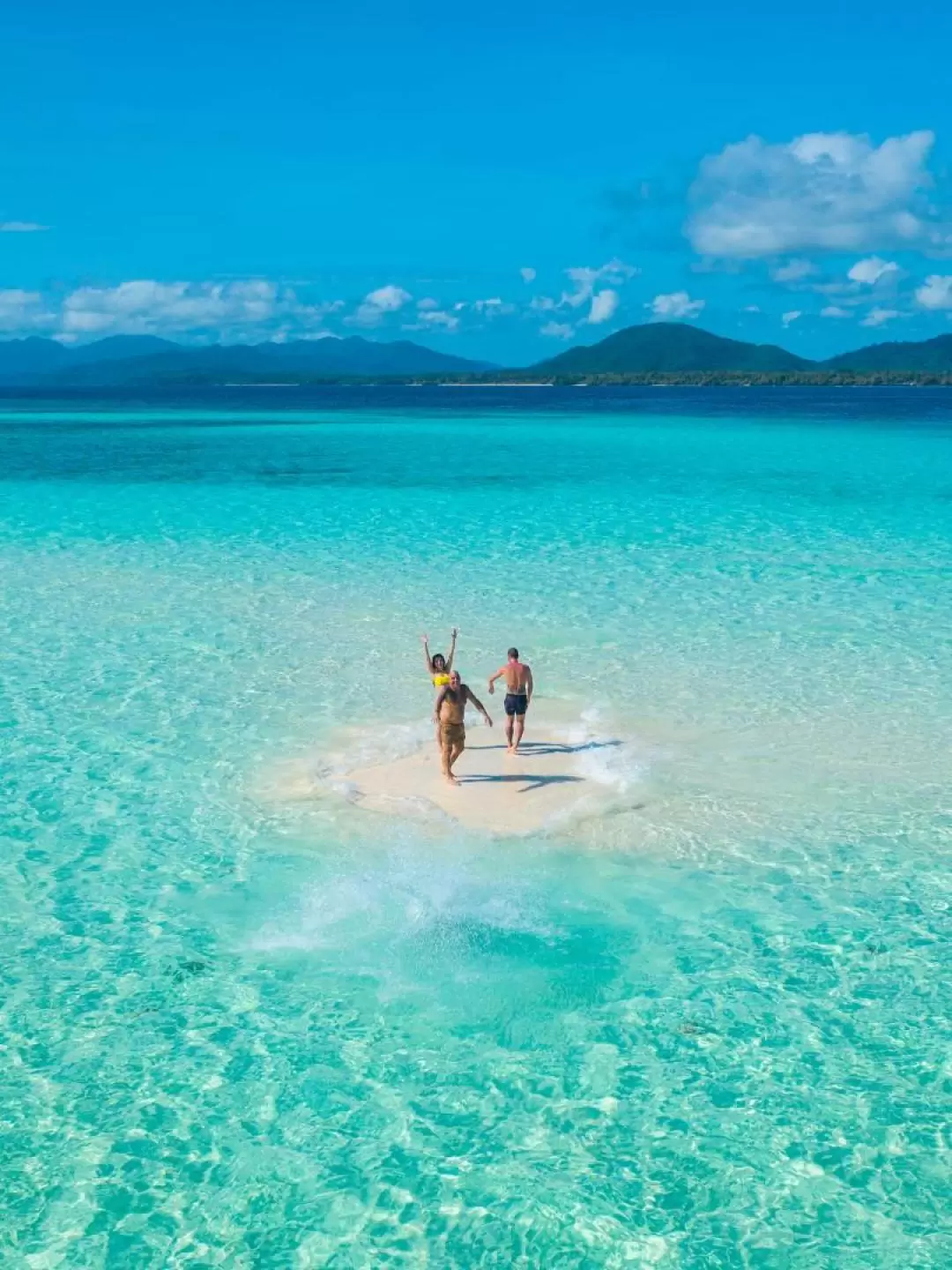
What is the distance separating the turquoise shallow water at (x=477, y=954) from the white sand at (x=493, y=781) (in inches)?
12.0

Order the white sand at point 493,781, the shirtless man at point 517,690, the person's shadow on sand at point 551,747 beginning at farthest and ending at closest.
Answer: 1. the person's shadow on sand at point 551,747
2. the shirtless man at point 517,690
3. the white sand at point 493,781

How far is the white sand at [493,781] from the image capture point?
11453 mm

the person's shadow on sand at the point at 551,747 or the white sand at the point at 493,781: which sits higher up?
the person's shadow on sand at the point at 551,747

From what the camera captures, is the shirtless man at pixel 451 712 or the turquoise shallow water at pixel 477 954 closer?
the turquoise shallow water at pixel 477 954

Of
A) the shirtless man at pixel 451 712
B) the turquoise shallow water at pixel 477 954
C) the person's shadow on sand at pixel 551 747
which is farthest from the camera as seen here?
the person's shadow on sand at pixel 551 747

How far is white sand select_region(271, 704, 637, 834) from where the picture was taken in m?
11.5

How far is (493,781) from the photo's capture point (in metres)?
12.3

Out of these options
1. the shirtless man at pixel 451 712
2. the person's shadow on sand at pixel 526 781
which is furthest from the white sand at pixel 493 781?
the shirtless man at pixel 451 712

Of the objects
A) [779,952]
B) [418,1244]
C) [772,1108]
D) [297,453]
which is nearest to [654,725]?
[779,952]

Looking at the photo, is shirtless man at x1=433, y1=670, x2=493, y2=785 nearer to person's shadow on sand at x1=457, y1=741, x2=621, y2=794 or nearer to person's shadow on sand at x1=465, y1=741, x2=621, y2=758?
person's shadow on sand at x1=457, y1=741, x2=621, y2=794

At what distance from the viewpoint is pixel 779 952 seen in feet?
29.5

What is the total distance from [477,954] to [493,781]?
352cm

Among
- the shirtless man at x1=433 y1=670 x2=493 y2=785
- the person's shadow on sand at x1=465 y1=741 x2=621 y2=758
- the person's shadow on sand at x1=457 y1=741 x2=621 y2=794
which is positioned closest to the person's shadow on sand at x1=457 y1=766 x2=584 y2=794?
the person's shadow on sand at x1=457 y1=741 x2=621 y2=794

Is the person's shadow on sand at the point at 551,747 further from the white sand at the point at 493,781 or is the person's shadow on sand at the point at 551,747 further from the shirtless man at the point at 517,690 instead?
the shirtless man at the point at 517,690
